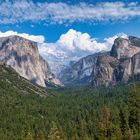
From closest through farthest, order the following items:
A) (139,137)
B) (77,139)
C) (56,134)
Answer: (56,134), (139,137), (77,139)

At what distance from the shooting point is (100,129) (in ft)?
459

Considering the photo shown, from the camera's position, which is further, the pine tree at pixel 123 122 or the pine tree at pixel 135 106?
the pine tree at pixel 123 122

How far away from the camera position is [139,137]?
12200cm

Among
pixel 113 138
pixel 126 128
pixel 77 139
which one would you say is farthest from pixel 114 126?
pixel 77 139

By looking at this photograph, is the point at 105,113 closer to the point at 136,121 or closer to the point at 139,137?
the point at 136,121

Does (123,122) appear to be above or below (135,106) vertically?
below

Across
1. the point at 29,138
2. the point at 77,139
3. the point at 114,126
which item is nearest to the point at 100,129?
the point at 114,126

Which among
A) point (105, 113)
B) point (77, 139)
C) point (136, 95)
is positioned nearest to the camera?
point (136, 95)

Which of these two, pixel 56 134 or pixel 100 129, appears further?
pixel 100 129

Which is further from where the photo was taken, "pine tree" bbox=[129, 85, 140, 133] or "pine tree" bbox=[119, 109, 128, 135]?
"pine tree" bbox=[119, 109, 128, 135]

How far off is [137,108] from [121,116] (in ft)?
31.8

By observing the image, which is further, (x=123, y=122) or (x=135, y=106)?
(x=123, y=122)

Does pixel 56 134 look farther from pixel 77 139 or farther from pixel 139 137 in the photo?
pixel 77 139

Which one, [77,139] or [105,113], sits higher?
[105,113]
